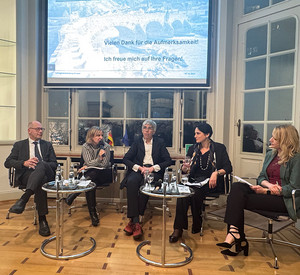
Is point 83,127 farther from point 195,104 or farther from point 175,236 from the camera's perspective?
point 175,236

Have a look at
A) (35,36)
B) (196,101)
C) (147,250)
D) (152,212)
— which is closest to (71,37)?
(35,36)

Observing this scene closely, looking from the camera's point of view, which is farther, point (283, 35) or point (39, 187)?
point (283, 35)

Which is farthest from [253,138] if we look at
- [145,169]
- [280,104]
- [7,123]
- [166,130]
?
[7,123]

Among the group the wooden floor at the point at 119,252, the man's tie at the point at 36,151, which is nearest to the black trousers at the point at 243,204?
the wooden floor at the point at 119,252

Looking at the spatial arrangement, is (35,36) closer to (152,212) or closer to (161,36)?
(161,36)

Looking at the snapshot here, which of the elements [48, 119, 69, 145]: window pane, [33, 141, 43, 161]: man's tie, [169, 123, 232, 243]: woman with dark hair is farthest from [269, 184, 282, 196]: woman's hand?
[48, 119, 69, 145]: window pane

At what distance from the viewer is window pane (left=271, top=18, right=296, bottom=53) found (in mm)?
3158

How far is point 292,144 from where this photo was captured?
7.41 ft

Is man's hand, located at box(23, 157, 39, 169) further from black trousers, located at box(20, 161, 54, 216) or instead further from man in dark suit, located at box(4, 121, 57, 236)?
black trousers, located at box(20, 161, 54, 216)

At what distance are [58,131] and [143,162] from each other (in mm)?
1775

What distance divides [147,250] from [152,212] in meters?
1.14

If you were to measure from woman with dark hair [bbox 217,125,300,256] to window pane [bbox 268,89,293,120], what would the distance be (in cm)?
107

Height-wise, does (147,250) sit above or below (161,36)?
below

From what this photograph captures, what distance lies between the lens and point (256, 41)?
3551mm
